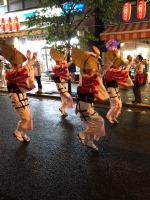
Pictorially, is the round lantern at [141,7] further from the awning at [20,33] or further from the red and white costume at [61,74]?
the awning at [20,33]

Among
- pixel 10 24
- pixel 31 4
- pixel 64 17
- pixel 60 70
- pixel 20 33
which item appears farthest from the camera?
pixel 31 4

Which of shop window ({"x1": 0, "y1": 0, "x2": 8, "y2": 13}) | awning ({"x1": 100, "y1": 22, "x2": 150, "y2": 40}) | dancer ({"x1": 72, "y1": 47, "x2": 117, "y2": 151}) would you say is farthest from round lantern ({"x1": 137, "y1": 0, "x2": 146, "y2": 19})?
shop window ({"x1": 0, "y1": 0, "x2": 8, "y2": 13})

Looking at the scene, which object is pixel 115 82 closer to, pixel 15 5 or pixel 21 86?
pixel 21 86

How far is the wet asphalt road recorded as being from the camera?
328 cm

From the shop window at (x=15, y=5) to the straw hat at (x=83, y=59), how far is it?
47.2ft

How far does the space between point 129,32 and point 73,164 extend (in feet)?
28.8

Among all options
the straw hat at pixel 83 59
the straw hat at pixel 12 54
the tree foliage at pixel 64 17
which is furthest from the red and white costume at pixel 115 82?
the tree foliage at pixel 64 17

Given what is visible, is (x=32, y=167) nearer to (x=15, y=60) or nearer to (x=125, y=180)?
(x=125, y=180)

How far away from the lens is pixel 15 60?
14.6 feet

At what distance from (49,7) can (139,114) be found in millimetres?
6152

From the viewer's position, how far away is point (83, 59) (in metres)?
3.82

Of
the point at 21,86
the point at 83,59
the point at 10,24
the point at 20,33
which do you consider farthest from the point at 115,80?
the point at 10,24

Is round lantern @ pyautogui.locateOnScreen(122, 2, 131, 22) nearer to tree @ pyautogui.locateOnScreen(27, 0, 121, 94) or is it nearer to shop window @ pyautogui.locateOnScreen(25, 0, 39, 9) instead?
tree @ pyautogui.locateOnScreen(27, 0, 121, 94)

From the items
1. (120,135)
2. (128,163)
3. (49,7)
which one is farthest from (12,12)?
(128,163)
